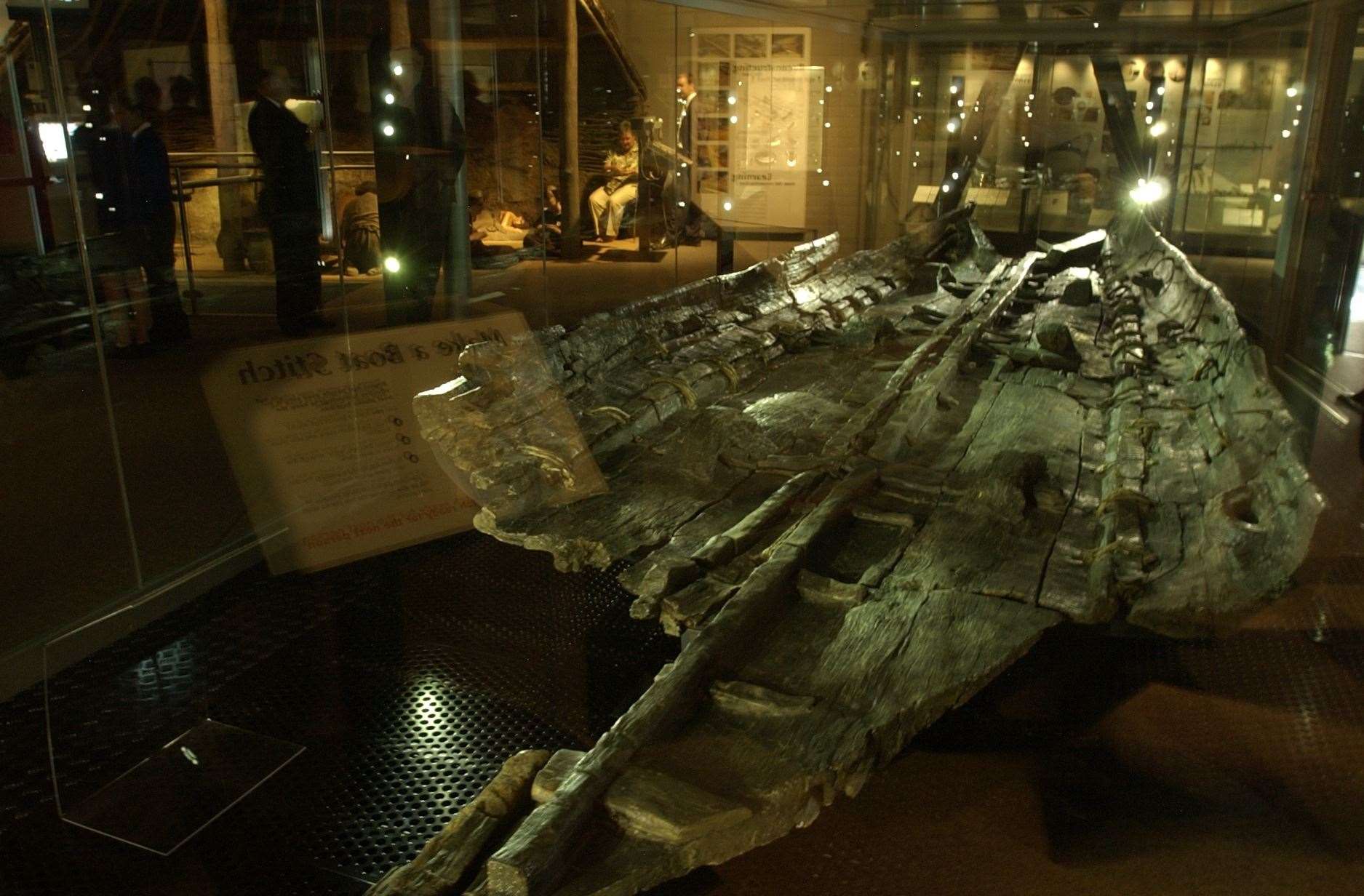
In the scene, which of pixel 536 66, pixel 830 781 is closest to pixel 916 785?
pixel 830 781

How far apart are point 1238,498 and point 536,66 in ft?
14.8

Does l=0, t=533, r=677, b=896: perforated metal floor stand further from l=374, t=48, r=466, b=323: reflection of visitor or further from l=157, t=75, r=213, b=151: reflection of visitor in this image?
l=157, t=75, r=213, b=151: reflection of visitor

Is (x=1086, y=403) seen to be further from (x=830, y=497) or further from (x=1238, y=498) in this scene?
(x=830, y=497)

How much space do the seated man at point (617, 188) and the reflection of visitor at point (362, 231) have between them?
7.03 ft

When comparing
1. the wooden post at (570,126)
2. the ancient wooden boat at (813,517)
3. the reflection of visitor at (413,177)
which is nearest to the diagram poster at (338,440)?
the ancient wooden boat at (813,517)

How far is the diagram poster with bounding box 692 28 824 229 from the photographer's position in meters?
7.21

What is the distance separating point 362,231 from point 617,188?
2.45m

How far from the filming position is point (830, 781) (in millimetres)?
2084

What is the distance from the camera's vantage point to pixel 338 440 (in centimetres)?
359

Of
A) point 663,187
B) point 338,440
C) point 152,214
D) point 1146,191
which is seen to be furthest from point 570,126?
point 1146,191

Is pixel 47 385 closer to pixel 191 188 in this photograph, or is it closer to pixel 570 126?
pixel 191 188

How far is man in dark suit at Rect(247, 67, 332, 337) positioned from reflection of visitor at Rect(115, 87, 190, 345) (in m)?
0.46

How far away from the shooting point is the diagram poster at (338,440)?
353 cm

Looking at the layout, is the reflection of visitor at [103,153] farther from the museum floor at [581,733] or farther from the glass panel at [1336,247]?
the glass panel at [1336,247]
